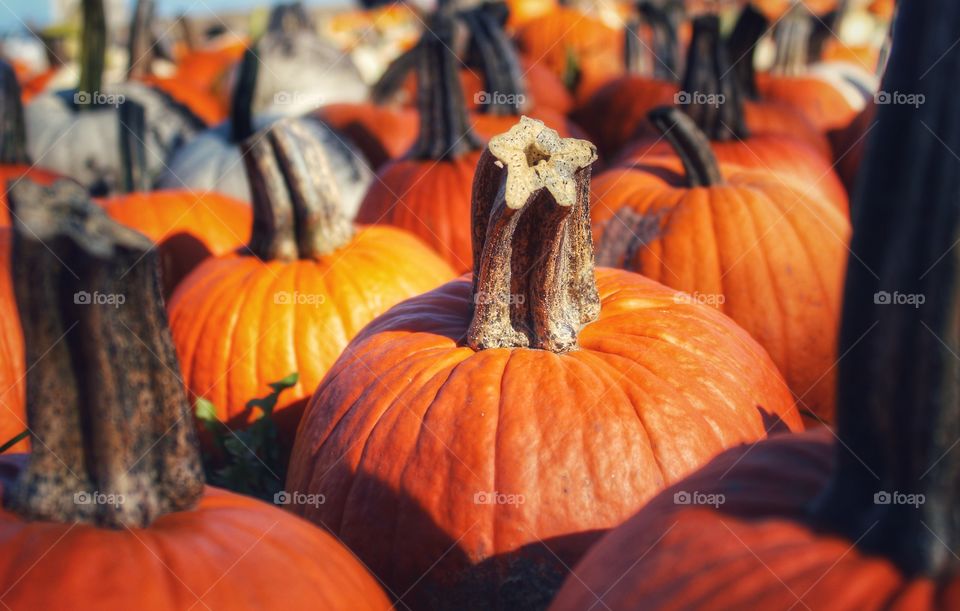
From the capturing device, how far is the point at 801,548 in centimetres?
115

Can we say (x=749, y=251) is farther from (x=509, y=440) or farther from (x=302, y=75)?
(x=302, y=75)

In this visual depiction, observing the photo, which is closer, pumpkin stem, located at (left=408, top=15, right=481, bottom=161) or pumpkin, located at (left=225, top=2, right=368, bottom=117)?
pumpkin stem, located at (left=408, top=15, right=481, bottom=161)

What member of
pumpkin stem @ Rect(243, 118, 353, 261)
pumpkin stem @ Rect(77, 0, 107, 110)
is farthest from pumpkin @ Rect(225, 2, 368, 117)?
pumpkin stem @ Rect(243, 118, 353, 261)

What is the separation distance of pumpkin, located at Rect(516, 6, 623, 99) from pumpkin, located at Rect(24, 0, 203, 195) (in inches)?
131

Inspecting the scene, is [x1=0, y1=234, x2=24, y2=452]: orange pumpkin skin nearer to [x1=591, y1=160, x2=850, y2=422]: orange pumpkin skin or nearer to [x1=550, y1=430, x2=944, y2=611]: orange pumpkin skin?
[x1=591, y1=160, x2=850, y2=422]: orange pumpkin skin

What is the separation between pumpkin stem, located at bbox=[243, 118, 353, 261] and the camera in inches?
128

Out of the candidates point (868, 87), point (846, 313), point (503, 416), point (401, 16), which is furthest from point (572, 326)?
point (401, 16)

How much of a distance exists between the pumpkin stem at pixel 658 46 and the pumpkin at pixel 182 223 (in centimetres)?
389

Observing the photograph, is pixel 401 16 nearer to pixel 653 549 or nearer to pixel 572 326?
pixel 572 326

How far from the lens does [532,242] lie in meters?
2.03

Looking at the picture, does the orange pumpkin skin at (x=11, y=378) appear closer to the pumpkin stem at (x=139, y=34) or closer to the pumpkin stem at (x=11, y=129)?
the pumpkin stem at (x=11, y=129)

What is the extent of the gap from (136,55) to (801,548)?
7324 millimetres

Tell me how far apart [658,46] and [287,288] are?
5.20 metres

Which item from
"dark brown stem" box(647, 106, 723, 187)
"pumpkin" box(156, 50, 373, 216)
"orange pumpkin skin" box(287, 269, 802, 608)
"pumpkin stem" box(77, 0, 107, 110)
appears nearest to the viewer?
"orange pumpkin skin" box(287, 269, 802, 608)
